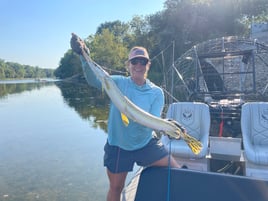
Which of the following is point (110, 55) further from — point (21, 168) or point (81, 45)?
point (81, 45)

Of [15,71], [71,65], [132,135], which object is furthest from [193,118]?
[15,71]

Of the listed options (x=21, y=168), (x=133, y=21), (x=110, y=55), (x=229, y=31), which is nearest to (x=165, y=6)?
(x=229, y=31)

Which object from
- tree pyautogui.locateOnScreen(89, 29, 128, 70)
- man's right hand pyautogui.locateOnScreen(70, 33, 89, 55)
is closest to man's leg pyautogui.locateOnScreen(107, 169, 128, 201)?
man's right hand pyautogui.locateOnScreen(70, 33, 89, 55)

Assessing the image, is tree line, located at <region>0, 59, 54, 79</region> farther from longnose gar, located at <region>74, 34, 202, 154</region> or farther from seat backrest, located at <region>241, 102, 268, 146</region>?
longnose gar, located at <region>74, 34, 202, 154</region>

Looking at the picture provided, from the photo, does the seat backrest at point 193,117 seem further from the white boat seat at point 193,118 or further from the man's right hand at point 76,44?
the man's right hand at point 76,44

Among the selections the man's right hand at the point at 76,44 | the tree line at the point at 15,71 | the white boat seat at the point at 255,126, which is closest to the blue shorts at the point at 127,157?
the man's right hand at the point at 76,44

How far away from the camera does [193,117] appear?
185 inches

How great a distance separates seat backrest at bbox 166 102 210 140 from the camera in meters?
4.63

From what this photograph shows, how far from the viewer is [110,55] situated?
3422 centimetres

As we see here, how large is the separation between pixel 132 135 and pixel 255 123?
8.47 ft

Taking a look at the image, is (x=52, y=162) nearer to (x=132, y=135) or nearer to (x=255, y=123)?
(x=132, y=135)

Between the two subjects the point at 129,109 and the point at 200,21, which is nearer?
the point at 129,109

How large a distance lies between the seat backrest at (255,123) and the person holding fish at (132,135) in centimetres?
218

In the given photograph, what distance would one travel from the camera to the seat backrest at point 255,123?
418cm
